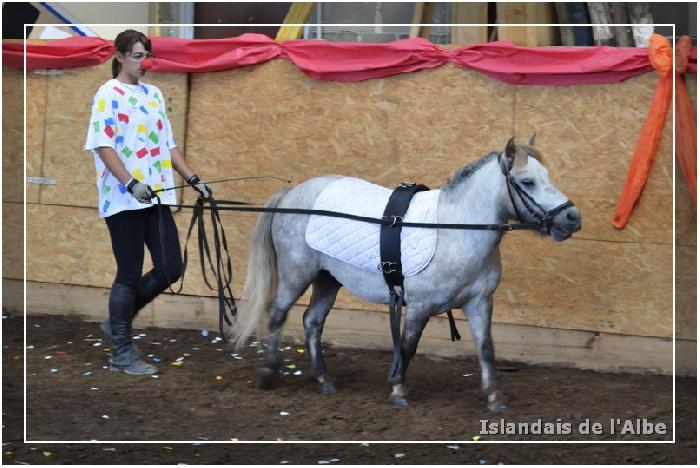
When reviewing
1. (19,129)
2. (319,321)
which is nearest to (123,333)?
(319,321)

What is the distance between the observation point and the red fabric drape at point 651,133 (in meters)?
5.99

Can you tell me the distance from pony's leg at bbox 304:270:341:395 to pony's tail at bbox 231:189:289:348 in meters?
0.24

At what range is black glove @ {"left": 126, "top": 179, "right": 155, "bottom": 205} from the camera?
5387mm

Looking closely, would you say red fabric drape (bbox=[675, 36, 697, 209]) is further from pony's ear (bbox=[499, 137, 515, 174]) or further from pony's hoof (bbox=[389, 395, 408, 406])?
pony's hoof (bbox=[389, 395, 408, 406])

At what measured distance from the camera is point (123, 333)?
5.99m

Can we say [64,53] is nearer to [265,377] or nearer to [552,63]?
[265,377]

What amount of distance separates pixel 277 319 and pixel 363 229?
30.4 inches

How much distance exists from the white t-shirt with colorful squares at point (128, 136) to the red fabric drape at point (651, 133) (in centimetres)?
266

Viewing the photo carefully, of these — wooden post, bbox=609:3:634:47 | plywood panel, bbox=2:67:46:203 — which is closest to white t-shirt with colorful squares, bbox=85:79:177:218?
plywood panel, bbox=2:67:46:203

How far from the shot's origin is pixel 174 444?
4.90 meters

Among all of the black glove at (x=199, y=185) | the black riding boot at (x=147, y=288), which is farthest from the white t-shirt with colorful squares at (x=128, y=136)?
the black riding boot at (x=147, y=288)

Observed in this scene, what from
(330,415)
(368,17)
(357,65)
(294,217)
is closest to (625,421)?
(330,415)

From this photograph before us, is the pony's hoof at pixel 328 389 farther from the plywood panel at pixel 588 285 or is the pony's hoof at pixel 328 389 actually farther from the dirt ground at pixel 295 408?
the plywood panel at pixel 588 285

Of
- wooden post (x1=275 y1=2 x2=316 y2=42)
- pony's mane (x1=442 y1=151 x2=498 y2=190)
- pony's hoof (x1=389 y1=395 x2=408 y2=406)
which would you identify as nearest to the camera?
pony's mane (x1=442 y1=151 x2=498 y2=190)
